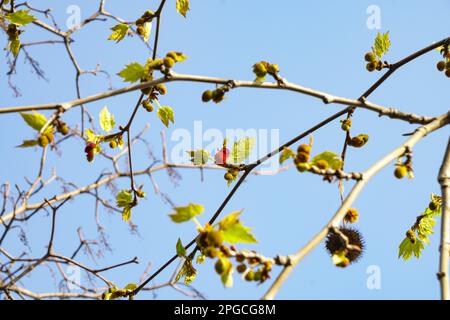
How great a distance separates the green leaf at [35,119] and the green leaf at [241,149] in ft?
2.60

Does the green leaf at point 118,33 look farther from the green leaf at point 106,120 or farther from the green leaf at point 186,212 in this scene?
the green leaf at point 186,212

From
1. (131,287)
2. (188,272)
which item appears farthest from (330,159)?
(131,287)

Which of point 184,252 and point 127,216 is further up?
point 127,216

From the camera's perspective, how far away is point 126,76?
4.84 ft

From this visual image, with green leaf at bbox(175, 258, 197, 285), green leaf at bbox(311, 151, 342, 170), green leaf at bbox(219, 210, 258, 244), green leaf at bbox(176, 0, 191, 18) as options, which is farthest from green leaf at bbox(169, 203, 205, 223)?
green leaf at bbox(176, 0, 191, 18)

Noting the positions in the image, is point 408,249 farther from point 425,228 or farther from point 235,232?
point 235,232

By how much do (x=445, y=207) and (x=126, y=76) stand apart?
0.94 meters

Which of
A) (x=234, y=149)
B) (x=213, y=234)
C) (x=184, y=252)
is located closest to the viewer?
(x=213, y=234)

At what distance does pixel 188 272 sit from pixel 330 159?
806 mm

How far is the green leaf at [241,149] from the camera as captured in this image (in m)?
1.95

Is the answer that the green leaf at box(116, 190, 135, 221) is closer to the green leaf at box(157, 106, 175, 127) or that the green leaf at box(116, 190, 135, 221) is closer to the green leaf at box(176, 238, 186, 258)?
the green leaf at box(157, 106, 175, 127)

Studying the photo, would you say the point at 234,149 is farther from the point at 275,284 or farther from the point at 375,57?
the point at 275,284

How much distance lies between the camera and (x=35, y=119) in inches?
54.2

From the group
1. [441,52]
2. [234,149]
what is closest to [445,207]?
[234,149]
